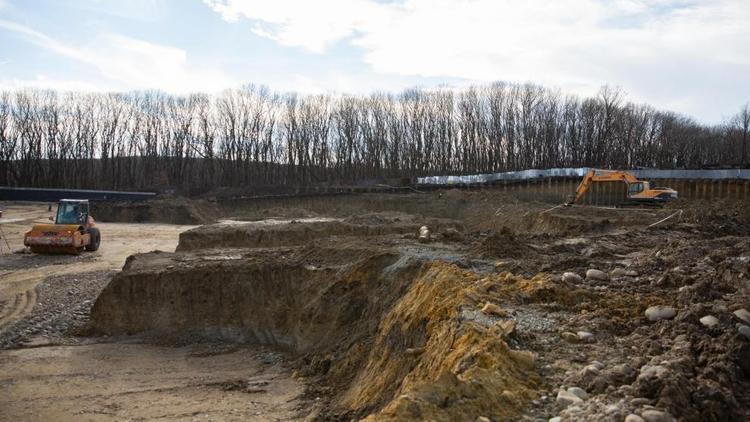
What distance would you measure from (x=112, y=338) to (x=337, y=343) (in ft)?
20.6

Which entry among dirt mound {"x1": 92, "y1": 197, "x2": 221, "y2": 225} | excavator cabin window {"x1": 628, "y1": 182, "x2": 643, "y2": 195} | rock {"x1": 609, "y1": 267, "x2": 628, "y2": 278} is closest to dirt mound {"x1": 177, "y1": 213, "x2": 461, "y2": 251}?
excavator cabin window {"x1": 628, "y1": 182, "x2": 643, "y2": 195}

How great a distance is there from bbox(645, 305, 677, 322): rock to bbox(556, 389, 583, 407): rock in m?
2.34

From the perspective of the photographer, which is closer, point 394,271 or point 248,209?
point 394,271

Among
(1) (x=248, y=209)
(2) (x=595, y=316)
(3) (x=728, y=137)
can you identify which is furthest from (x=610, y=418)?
(3) (x=728, y=137)

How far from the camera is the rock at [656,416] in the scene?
479cm

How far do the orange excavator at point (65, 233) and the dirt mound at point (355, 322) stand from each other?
31.9 ft

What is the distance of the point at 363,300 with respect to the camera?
13.1 m

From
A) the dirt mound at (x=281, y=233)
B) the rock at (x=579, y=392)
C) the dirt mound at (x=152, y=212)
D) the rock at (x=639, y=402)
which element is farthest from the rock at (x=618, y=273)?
the dirt mound at (x=152, y=212)

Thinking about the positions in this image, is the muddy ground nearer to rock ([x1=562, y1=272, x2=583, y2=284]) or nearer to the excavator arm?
rock ([x1=562, y1=272, x2=583, y2=284])

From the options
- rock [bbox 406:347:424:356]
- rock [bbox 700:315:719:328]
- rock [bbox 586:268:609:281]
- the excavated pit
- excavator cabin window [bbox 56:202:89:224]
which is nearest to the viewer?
the excavated pit

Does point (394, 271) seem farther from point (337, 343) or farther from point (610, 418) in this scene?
point (610, 418)

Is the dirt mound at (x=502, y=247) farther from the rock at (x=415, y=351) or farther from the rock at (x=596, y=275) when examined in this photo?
the rock at (x=415, y=351)

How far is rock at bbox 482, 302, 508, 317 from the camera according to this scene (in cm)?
790

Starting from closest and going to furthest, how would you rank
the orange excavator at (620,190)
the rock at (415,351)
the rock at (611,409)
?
the rock at (611,409)
the rock at (415,351)
the orange excavator at (620,190)
